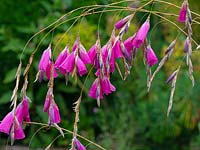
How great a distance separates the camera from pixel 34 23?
5555 mm

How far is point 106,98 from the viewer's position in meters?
5.61

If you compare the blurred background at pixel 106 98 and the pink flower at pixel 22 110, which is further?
the blurred background at pixel 106 98

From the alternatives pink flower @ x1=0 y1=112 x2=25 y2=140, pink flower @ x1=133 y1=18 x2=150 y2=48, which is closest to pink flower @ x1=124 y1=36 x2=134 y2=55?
pink flower @ x1=133 y1=18 x2=150 y2=48

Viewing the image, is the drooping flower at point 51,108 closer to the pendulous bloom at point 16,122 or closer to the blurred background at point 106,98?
the pendulous bloom at point 16,122

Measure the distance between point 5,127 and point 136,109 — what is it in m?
3.77

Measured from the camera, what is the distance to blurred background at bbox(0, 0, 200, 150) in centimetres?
509

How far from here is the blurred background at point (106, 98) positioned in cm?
509

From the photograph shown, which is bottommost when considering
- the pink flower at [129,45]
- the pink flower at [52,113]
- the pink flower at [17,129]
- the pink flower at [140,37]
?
the pink flower at [17,129]

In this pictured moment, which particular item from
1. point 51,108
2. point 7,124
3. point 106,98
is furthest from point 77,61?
point 106,98

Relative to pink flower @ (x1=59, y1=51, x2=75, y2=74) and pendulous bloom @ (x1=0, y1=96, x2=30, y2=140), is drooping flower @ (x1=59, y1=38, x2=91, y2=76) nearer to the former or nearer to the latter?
pink flower @ (x1=59, y1=51, x2=75, y2=74)

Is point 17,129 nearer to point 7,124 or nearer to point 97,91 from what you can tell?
point 7,124

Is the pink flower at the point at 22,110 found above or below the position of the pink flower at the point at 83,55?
below

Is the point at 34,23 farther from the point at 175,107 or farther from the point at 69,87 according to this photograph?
the point at 175,107

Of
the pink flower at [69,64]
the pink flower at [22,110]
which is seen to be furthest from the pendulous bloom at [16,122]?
the pink flower at [69,64]
